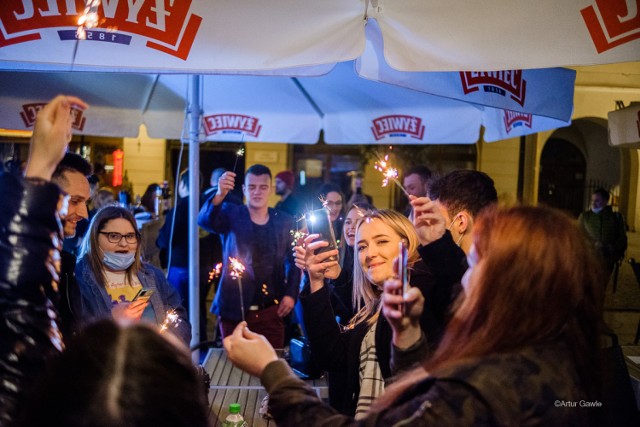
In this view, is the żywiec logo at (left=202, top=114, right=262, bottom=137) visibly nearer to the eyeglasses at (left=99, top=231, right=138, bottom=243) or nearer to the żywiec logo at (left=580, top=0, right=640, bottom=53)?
the eyeglasses at (left=99, top=231, right=138, bottom=243)

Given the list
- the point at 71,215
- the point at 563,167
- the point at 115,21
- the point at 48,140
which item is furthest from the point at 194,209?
the point at 563,167

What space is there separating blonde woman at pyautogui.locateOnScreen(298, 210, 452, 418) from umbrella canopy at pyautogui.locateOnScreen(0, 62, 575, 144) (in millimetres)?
2604

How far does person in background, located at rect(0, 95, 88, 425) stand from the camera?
4.06 ft

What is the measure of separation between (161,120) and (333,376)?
3.82 metres

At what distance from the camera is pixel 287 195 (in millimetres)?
8023

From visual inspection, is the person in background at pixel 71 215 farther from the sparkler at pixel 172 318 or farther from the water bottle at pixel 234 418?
the water bottle at pixel 234 418

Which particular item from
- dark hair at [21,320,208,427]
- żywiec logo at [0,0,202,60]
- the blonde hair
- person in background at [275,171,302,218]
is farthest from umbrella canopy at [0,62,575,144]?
dark hair at [21,320,208,427]

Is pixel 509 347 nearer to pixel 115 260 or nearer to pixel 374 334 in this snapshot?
pixel 374 334

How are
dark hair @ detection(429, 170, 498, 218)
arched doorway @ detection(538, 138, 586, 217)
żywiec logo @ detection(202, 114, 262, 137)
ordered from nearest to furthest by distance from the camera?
1. dark hair @ detection(429, 170, 498, 218)
2. żywiec logo @ detection(202, 114, 262, 137)
3. arched doorway @ detection(538, 138, 586, 217)

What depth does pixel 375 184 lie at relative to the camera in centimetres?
1530

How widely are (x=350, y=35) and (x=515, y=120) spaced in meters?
2.56

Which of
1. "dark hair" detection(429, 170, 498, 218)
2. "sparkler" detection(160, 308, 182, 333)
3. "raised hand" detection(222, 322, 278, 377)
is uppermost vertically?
"dark hair" detection(429, 170, 498, 218)

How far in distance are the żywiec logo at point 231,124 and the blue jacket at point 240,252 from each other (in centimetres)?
103

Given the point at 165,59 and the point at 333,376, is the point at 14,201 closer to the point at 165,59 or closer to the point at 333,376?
the point at 165,59
